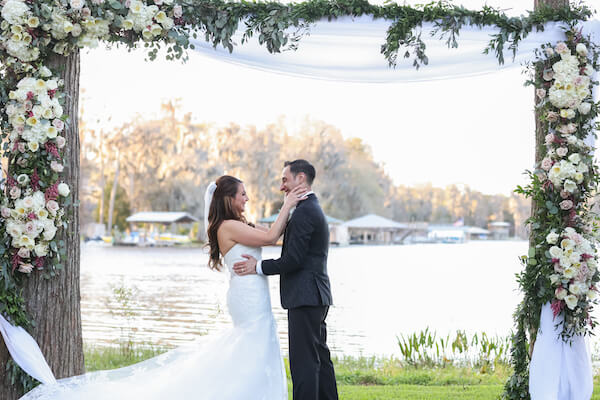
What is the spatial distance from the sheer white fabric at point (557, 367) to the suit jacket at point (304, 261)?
5.39 ft

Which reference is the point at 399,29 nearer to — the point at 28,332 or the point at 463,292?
the point at 28,332

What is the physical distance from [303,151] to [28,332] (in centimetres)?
4036

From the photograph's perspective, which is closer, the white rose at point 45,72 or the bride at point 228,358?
the bride at point 228,358

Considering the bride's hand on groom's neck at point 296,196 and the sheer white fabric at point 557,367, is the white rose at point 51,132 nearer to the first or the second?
the bride's hand on groom's neck at point 296,196

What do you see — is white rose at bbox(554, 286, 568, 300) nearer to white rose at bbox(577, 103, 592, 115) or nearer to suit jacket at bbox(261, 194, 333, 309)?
white rose at bbox(577, 103, 592, 115)

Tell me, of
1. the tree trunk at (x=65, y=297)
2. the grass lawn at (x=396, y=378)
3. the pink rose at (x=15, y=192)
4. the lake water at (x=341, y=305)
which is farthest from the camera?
the lake water at (x=341, y=305)

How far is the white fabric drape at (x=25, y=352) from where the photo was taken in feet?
14.5

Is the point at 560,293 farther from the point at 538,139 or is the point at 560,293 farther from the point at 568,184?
the point at 538,139

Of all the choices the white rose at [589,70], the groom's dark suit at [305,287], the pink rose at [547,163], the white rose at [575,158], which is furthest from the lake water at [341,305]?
the white rose at [589,70]

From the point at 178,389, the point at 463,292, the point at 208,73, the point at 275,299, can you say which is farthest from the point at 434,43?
the point at 208,73

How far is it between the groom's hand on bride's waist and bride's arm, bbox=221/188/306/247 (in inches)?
4.1

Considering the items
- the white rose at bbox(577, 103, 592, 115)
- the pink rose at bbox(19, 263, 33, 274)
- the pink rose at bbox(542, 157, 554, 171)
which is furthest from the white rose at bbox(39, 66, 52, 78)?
the white rose at bbox(577, 103, 592, 115)

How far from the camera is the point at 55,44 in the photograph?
4.55 metres

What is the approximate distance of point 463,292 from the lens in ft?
57.1
